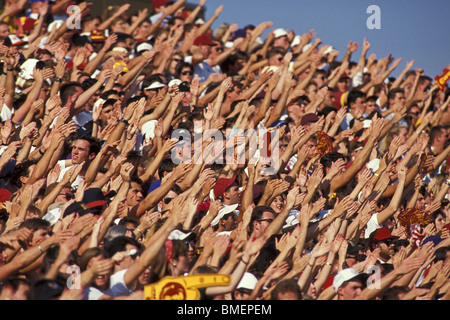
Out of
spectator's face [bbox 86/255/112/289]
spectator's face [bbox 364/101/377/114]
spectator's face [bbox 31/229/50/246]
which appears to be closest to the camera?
spectator's face [bbox 86/255/112/289]

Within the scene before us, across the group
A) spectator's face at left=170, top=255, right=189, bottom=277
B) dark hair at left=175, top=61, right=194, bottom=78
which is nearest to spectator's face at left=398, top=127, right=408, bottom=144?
dark hair at left=175, top=61, right=194, bottom=78

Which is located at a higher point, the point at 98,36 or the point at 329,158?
the point at 98,36

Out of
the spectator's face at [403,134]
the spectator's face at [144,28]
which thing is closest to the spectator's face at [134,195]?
the spectator's face at [403,134]

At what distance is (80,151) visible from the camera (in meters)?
7.39

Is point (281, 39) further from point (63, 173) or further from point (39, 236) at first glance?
point (39, 236)

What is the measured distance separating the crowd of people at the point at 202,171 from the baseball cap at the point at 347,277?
0.5 inches

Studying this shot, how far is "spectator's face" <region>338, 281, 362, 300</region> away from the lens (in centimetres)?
567

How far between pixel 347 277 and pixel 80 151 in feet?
9.64

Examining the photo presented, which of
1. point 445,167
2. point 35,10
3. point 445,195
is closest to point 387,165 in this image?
point 445,195

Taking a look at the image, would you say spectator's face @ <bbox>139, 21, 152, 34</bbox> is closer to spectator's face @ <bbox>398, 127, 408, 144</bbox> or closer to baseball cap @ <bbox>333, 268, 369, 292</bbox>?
spectator's face @ <bbox>398, 127, 408, 144</bbox>

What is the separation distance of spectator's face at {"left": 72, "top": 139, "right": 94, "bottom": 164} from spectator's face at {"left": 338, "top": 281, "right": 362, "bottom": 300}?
2.90 meters

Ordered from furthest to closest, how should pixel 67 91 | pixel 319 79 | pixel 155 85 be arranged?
Answer: pixel 319 79, pixel 155 85, pixel 67 91

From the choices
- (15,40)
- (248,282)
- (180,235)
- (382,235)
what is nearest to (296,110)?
(382,235)

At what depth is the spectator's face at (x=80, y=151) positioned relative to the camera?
7.37 m
